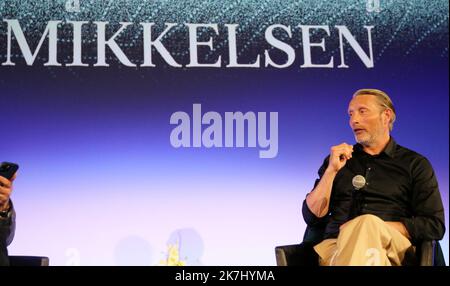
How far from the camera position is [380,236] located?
372 cm

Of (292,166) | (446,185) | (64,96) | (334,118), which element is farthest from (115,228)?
(446,185)

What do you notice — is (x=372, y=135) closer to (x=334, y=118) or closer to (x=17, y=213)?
(x=334, y=118)

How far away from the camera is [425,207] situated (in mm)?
3963

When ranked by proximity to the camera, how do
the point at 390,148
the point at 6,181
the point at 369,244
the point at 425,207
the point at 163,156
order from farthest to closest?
the point at 163,156, the point at 390,148, the point at 6,181, the point at 425,207, the point at 369,244

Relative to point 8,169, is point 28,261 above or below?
below

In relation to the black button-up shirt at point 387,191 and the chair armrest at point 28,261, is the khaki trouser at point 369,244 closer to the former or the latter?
the black button-up shirt at point 387,191

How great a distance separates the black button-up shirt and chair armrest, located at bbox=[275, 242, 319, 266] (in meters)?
0.14

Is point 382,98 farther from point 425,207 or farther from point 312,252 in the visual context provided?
point 312,252

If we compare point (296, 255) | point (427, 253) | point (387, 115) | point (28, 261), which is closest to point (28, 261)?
point (28, 261)

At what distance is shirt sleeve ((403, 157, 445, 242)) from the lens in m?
3.86

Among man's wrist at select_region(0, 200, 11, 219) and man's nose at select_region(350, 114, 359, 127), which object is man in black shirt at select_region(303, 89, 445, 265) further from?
man's wrist at select_region(0, 200, 11, 219)

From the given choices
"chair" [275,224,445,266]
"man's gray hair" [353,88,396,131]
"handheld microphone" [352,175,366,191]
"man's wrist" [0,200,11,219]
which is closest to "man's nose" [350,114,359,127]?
"man's gray hair" [353,88,396,131]

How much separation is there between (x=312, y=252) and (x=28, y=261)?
146 cm

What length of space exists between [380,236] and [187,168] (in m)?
1.27
